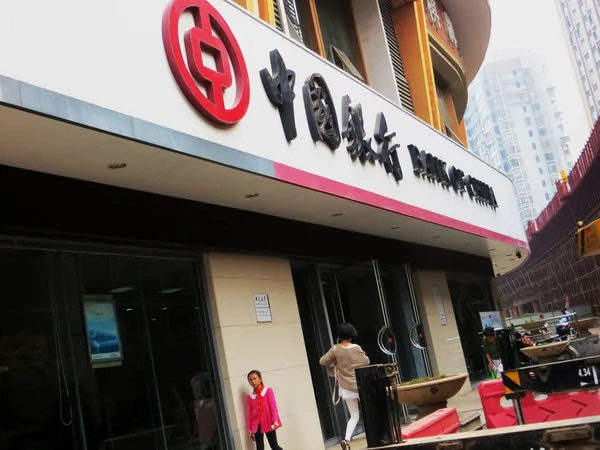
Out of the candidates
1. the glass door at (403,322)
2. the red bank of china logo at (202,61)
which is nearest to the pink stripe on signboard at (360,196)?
the red bank of china logo at (202,61)

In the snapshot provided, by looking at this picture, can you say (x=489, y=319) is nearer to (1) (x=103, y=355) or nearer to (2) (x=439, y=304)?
(2) (x=439, y=304)

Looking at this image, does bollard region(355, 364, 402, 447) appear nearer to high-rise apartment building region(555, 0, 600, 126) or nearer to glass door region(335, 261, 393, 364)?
glass door region(335, 261, 393, 364)

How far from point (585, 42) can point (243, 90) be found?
99.1 meters

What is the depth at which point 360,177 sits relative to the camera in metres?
8.88

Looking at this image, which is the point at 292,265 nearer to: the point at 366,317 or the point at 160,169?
the point at 366,317

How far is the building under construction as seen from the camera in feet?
83.7

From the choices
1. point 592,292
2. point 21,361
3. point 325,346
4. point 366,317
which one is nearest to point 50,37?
point 21,361

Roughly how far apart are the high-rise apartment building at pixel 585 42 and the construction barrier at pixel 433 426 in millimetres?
89129

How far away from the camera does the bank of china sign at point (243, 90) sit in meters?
5.71

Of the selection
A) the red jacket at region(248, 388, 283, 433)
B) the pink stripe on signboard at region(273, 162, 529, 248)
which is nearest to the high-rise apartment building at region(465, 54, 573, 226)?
the pink stripe on signboard at region(273, 162, 529, 248)

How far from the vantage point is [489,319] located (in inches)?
647

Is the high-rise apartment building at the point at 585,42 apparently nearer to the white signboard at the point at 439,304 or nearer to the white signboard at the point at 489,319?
the white signboard at the point at 489,319

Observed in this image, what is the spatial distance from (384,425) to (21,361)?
3.96 metres

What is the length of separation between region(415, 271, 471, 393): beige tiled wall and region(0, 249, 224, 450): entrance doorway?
737cm
